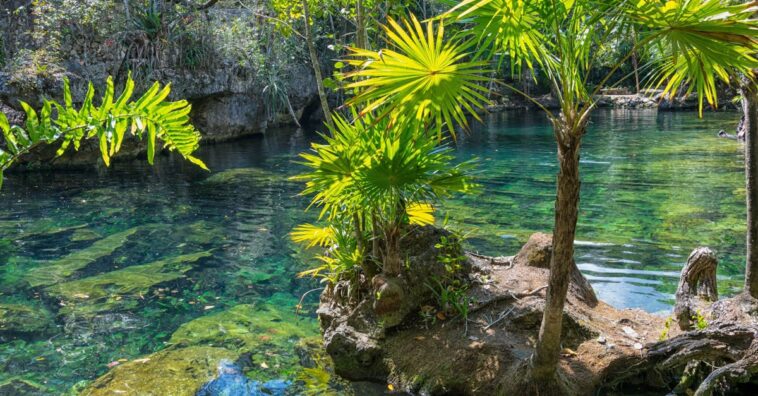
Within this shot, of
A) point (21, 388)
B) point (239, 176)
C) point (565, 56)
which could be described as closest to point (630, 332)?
point (565, 56)

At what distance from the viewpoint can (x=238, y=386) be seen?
4.96m

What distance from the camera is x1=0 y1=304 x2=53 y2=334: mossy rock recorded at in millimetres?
6426

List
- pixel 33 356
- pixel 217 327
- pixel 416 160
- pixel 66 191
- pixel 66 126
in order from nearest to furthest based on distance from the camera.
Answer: pixel 66 126 < pixel 416 160 < pixel 33 356 < pixel 217 327 < pixel 66 191

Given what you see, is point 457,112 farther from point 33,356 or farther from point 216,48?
point 216,48

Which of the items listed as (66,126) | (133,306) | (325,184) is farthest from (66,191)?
(66,126)

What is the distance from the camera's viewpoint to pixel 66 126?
2953mm

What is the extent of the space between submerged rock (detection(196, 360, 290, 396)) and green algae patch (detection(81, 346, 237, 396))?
0.08 m

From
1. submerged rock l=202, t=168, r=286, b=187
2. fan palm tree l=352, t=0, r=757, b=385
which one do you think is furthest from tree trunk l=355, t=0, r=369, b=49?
submerged rock l=202, t=168, r=286, b=187

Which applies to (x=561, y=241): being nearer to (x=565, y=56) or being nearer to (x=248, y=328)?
(x=565, y=56)

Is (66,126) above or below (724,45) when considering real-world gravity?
below

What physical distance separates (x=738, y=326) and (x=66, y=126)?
4255mm

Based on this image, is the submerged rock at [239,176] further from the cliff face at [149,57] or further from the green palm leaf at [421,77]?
the green palm leaf at [421,77]

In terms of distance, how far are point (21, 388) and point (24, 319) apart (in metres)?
1.85

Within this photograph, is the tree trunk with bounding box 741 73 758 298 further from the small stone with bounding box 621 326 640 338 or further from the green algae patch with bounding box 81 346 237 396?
the green algae patch with bounding box 81 346 237 396
